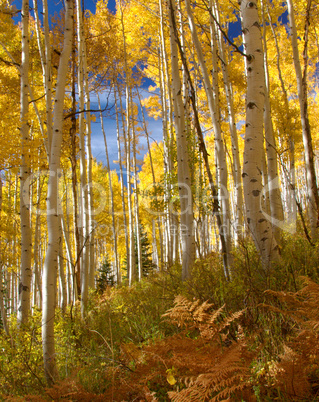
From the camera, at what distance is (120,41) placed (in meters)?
10.0

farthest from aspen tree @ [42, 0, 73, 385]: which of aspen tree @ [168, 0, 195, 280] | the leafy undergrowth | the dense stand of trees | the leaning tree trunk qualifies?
Result: aspen tree @ [168, 0, 195, 280]

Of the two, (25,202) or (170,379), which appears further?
(25,202)

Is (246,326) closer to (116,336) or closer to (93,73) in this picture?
(116,336)

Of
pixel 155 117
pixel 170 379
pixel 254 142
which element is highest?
pixel 155 117

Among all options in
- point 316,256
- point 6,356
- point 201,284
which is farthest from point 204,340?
point 6,356

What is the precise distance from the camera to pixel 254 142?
133 inches

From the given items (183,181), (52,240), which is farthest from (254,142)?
(52,240)

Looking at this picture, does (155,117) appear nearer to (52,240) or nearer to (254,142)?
(254,142)

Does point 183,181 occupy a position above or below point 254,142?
below

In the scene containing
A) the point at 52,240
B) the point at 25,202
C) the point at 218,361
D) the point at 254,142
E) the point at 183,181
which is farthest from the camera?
the point at 183,181

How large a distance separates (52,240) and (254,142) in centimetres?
256

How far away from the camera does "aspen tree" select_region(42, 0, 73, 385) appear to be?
2213 mm

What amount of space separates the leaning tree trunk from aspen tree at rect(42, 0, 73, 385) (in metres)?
2.16

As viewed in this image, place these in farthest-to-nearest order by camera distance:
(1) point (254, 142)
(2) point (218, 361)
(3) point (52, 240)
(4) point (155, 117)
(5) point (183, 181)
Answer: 1. (4) point (155, 117)
2. (5) point (183, 181)
3. (1) point (254, 142)
4. (3) point (52, 240)
5. (2) point (218, 361)
